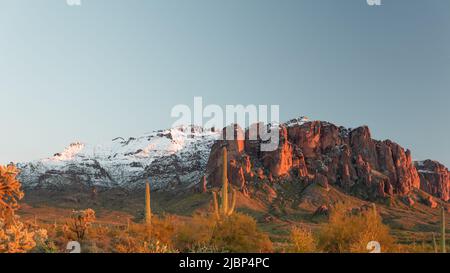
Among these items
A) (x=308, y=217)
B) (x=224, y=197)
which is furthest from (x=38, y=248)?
(x=308, y=217)

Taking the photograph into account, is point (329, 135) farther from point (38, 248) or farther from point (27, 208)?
point (38, 248)

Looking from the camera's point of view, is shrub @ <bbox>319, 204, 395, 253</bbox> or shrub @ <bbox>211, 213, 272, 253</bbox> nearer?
shrub @ <bbox>319, 204, 395, 253</bbox>

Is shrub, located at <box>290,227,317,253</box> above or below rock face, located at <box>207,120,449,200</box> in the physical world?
below

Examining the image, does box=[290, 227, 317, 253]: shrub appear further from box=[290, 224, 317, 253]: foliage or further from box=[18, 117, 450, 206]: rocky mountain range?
box=[18, 117, 450, 206]: rocky mountain range

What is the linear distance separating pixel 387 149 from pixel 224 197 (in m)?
176

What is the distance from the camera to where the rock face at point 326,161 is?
533 feet

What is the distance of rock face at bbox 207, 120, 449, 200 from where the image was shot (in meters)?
162

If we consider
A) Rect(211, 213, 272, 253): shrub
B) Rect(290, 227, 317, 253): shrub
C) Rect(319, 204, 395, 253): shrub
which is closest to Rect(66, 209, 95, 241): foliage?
Rect(211, 213, 272, 253): shrub

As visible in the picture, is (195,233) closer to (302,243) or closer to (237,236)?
(237,236)

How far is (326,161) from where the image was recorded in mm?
174875

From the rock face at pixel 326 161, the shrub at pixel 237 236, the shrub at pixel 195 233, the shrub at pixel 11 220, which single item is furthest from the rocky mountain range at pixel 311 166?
the shrub at pixel 11 220

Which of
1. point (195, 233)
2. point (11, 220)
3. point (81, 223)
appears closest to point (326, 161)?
point (195, 233)
